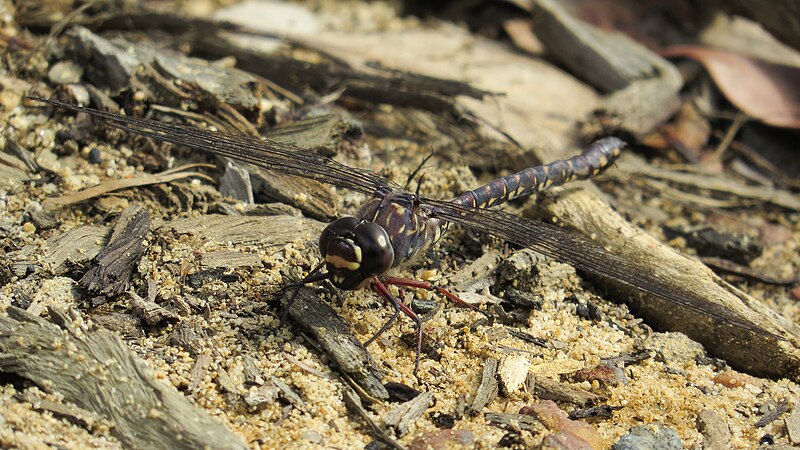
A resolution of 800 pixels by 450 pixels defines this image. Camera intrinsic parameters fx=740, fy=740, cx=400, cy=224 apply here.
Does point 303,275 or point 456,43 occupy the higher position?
point 456,43

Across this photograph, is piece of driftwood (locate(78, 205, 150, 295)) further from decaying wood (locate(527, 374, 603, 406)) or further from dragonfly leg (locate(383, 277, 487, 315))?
decaying wood (locate(527, 374, 603, 406))

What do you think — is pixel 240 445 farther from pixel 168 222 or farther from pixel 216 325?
pixel 168 222

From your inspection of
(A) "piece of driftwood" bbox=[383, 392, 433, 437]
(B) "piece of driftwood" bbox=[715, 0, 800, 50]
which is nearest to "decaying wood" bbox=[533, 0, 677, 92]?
(B) "piece of driftwood" bbox=[715, 0, 800, 50]

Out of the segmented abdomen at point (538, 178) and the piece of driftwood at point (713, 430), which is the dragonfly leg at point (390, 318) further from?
the piece of driftwood at point (713, 430)

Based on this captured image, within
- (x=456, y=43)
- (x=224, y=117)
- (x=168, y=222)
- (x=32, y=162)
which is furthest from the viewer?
(x=456, y=43)

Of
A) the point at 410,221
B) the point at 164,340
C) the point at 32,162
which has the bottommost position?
the point at 164,340

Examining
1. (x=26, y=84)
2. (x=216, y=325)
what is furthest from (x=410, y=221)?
(x=26, y=84)

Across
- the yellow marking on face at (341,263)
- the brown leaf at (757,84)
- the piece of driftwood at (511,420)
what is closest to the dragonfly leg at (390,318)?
the yellow marking on face at (341,263)

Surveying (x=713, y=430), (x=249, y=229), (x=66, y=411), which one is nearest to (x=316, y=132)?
(x=249, y=229)
